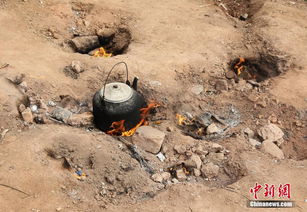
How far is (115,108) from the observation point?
6.10 metres

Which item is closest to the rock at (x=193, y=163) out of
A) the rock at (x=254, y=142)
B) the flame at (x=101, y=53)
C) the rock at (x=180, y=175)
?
the rock at (x=180, y=175)

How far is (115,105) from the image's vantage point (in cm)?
609

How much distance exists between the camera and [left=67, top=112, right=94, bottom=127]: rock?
255 inches

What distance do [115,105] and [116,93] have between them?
0.75 ft

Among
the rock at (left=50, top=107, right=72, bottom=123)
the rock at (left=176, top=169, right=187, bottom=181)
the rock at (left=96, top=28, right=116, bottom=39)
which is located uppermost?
the rock at (left=96, top=28, right=116, bottom=39)

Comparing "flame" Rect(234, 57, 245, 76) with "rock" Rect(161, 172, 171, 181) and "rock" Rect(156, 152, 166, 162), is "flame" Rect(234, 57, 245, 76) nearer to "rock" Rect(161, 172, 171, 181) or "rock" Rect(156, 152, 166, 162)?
"rock" Rect(156, 152, 166, 162)

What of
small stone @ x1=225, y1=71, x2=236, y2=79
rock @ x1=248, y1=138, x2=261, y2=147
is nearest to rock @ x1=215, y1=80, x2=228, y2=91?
small stone @ x1=225, y1=71, x2=236, y2=79

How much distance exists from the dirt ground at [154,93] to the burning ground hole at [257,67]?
0.04 m

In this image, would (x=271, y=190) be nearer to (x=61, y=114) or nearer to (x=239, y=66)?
(x=239, y=66)

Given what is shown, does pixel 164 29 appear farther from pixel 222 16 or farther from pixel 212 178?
pixel 212 178

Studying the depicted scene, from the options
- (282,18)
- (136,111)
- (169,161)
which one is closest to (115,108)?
(136,111)

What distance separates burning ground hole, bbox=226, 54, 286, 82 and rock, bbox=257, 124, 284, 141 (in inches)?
72.4

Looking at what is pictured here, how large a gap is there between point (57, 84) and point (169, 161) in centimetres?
305

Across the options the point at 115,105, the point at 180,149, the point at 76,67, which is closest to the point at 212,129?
the point at 180,149
